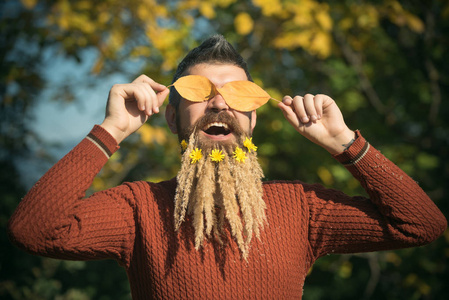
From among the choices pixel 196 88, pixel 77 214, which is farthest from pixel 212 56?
pixel 77 214

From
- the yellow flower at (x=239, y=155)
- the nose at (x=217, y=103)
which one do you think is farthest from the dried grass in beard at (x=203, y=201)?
the nose at (x=217, y=103)

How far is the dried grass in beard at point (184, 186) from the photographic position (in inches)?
64.6

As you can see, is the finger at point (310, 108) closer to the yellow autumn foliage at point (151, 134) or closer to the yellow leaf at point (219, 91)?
the yellow leaf at point (219, 91)

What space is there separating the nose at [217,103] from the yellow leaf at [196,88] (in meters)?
0.02

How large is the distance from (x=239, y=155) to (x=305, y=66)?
3140mm

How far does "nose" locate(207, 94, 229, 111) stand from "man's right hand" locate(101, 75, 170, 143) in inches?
9.2

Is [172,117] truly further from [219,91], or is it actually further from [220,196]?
[220,196]

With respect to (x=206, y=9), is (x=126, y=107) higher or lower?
lower

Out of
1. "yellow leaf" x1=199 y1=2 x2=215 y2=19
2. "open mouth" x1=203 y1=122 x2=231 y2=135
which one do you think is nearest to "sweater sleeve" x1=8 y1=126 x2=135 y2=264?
"open mouth" x1=203 y1=122 x2=231 y2=135

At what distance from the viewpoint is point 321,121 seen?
182 cm

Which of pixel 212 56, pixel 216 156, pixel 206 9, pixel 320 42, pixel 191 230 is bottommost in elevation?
pixel 191 230

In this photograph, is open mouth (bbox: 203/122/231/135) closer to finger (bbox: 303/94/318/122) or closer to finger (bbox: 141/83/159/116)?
finger (bbox: 141/83/159/116)

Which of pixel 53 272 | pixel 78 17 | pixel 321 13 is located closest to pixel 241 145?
pixel 321 13

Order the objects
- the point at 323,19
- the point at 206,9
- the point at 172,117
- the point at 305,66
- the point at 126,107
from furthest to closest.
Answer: the point at 305,66, the point at 206,9, the point at 323,19, the point at 172,117, the point at 126,107
